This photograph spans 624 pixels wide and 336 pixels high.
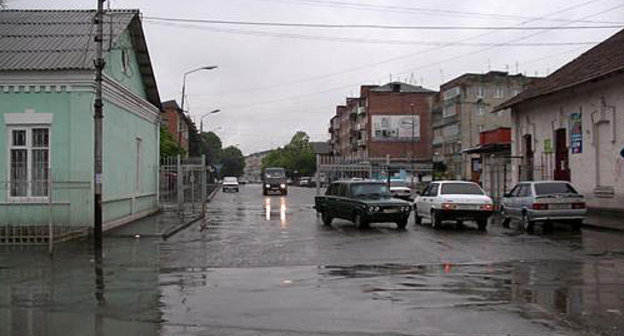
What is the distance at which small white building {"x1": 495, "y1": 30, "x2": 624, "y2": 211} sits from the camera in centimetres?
2819

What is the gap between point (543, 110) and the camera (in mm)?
35156

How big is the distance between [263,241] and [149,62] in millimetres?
11904

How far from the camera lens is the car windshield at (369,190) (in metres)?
25.0

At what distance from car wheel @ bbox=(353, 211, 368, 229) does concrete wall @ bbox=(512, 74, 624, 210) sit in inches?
423

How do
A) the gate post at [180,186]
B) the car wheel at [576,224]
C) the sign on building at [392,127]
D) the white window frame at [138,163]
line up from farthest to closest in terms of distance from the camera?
1. the sign on building at [392,127]
2. the gate post at [180,186]
3. the white window frame at [138,163]
4. the car wheel at [576,224]

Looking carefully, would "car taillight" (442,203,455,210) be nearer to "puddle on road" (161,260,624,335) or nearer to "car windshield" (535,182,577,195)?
"car windshield" (535,182,577,195)

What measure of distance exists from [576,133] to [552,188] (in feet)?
32.4

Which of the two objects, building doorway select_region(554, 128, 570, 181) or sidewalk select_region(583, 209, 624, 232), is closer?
sidewalk select_region(583, 209, 624, 232)

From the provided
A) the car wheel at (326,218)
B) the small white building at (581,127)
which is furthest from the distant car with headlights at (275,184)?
the car wheel at (326,218)

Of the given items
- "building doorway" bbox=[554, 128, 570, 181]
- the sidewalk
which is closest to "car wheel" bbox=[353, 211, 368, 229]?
the sidewalk

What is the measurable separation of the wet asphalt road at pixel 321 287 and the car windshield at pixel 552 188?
8.48 feet

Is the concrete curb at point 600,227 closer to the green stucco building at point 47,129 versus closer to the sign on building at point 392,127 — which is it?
the green stucco building at point 47,129

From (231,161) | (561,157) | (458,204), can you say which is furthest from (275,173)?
(231,161)

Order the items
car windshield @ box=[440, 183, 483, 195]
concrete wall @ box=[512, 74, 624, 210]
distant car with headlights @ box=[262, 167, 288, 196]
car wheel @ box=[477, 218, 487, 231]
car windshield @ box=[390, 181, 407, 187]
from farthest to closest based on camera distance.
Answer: distant car with headlights @ box=[262, 167, 288, 196], car windshield @ box=[390, 181, 407, 187], concrete wall @ box=[512, 74, 624, 210], car windshield @ box=[440, 183, 483, 195], car wheel @ box=[477, 218, 487, 231]
